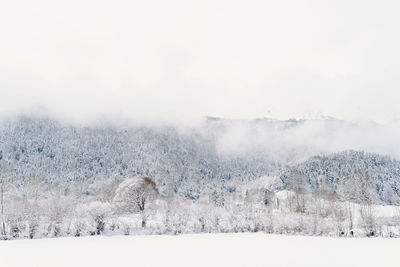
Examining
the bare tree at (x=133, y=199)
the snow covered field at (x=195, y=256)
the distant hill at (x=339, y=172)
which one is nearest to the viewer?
the snow covered field at (x=195, y=256)

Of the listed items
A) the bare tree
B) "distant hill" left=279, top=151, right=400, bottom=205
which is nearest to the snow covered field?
the bare tree

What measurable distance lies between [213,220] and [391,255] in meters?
30.1

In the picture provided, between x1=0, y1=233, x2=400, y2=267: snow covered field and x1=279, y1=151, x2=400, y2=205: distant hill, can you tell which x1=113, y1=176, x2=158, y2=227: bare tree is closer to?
x1=0, y1=233, x2=400, y2=267: snow covered field

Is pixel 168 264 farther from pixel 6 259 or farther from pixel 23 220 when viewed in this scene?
pixel 23 220

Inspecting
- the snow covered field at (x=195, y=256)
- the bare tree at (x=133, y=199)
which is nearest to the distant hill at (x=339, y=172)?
the bare tree at (x=133, y=199)

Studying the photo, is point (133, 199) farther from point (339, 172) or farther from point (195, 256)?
point (339, 172)

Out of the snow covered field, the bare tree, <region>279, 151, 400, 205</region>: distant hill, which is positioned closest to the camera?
the snow covered field

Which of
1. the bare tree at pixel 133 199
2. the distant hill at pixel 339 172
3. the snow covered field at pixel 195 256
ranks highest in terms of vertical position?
the distant hill at pixel 339 172

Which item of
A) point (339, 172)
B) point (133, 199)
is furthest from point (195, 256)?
point (339, 172)

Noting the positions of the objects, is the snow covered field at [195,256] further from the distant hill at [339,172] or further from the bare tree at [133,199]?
the distant hill at [339,172]

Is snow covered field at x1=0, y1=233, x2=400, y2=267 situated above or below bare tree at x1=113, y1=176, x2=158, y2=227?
below

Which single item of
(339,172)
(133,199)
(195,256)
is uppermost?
(339,172)

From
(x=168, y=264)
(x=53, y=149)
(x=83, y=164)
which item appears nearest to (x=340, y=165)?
(x=83, y=164)

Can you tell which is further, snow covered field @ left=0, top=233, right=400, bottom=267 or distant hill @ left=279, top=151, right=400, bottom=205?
distant hill @ left=279, top=151, right=400, bottom=205
